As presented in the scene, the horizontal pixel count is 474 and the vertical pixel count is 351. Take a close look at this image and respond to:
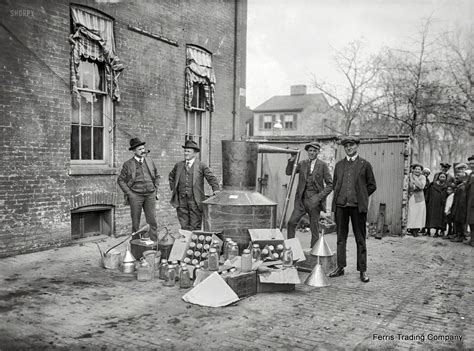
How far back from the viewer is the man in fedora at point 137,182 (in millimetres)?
8023

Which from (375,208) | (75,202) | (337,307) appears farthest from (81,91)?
(375,208)

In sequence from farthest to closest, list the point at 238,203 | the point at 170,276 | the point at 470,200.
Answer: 1. the point at 470,200
2. the point at 238,203
3. the point at 170,276

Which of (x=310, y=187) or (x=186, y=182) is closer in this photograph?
(x=310, y=187)

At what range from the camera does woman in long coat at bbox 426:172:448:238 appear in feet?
36.9

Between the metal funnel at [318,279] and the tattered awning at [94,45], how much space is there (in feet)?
18.5

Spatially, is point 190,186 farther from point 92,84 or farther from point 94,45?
point 94,45

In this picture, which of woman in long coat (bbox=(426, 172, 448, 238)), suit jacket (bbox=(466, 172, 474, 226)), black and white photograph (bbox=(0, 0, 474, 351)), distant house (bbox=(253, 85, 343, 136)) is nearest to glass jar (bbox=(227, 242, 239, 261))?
black and white photograph (bbox=(0, 0, 474, 351))

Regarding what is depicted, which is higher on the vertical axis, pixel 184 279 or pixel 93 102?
pixel 93 102

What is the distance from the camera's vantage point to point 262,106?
5603 cm

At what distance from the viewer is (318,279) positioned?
632 cm

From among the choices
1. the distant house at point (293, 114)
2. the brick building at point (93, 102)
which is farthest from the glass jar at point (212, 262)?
the distant house at point (293, 114)

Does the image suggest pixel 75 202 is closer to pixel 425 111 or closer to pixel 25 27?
pixel 25 27

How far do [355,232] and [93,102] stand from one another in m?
5.90

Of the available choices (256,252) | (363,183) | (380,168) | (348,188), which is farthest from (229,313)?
(380,168)
